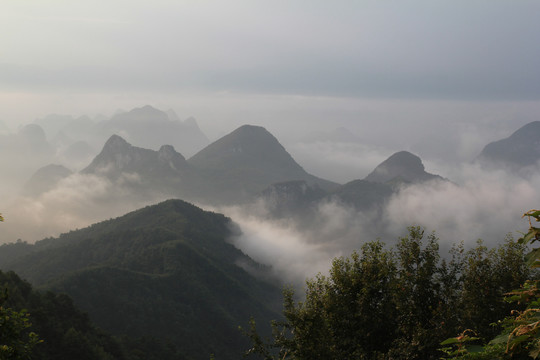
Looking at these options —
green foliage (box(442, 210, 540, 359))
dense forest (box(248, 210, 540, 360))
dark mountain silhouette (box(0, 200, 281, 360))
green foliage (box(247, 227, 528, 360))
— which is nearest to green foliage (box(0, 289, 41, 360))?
green foliage (box(442, 210, 540, 359))

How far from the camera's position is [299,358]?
827 inches

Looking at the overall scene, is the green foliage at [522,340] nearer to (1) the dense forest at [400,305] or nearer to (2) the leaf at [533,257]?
(2) the leaf at [533,257]

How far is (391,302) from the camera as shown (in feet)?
74.1

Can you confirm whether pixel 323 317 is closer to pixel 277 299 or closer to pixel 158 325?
pixel 158 325

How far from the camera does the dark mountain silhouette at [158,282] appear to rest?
11275 cm

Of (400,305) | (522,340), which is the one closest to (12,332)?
(522,340)

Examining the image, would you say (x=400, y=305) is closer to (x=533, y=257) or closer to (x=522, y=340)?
(x=533, y=257)

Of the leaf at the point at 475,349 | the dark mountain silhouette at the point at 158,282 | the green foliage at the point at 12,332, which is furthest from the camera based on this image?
the dark mountain silhouette at the point at 158,282

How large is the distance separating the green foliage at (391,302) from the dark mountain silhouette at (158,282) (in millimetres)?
87477

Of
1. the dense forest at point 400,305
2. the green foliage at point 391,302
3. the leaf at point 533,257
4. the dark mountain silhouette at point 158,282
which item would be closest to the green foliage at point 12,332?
the leaf at point 533,257

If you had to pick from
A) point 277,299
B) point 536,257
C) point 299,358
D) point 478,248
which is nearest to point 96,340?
point 299,358

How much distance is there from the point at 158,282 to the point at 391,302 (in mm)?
126078

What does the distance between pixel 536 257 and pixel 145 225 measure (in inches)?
7946

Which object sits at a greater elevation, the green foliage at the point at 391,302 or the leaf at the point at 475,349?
the leaf at the point at 475,349
